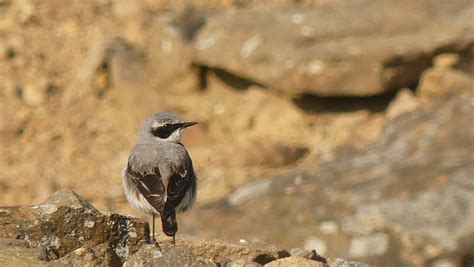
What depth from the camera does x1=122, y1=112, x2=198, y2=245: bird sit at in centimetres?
1025

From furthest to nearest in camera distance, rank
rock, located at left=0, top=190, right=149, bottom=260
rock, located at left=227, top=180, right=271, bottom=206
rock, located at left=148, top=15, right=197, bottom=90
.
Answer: rock, located at left=148, top=15, right=197, bottom=90
rock, located at left=227, top=180, right=271, bottom=206
rock, located at left=0, top=190, right=149, bottom=260

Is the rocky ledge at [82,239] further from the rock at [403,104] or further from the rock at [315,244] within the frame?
the rock at [403,104]

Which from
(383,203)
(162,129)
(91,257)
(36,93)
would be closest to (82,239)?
(91,257)

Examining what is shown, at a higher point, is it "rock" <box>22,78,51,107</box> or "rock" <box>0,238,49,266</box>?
"rock" <box>22,78,51,107</box>

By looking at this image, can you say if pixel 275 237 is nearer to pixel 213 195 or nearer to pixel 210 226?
pixel 210 226

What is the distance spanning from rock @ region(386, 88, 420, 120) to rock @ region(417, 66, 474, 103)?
0.16 m

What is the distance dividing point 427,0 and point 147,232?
34.7 feet

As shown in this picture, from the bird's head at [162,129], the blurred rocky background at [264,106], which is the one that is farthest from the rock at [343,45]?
the bird's head at [162,129]

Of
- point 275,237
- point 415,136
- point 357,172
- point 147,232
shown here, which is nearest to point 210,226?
point 275,237

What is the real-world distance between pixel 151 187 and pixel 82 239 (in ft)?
5.15

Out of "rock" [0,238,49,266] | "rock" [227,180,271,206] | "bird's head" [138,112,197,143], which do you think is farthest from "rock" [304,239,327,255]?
"rock" [0,238,49,266]

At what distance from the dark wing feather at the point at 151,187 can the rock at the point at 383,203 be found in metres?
3.90

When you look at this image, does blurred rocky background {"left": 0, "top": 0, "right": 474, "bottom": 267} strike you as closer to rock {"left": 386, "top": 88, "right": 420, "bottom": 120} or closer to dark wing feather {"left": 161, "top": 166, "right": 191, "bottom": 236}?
rock {"left": 386, "top": 88, "right": 420, "bottom": 120}

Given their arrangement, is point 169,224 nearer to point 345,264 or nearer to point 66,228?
point 66,228
